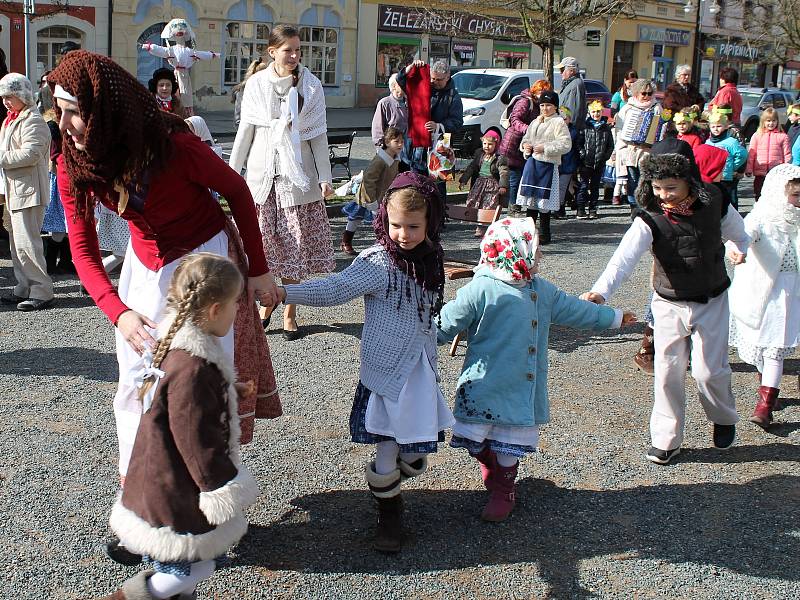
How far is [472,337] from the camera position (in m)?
4.33

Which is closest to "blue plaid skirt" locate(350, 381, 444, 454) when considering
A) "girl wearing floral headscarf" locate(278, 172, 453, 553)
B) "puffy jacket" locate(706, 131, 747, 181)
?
"girl wearing floral headscarf" locate(278, 172, 453, 553)

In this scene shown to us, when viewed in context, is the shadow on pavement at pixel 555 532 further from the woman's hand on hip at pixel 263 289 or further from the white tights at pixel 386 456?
the woman's hand on hip at pixel 263 289

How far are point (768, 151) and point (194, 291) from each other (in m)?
11.0

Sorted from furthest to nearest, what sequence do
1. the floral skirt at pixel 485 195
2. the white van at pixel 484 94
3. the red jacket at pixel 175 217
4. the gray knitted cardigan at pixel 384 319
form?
the white van at pixel 484 94, the floral skirt at pixel 485 195, the gray knitted cardigan at pixel 384 319, the red jacket at pixel 175 217

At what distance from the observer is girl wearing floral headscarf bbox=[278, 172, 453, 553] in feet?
Result: 12.8

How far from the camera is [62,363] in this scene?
6418 millimetres

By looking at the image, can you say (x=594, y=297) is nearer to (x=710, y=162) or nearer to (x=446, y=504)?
(x=446, y=504)

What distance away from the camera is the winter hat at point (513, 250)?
415 centimetres

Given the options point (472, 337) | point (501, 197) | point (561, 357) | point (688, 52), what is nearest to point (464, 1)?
point (688, 52)

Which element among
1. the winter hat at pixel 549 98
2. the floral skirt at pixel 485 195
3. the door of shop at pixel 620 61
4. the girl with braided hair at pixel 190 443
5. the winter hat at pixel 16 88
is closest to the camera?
the girl with braided hair at pixel 190 443

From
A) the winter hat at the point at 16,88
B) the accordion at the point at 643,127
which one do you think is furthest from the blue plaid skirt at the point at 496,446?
the accordion at the point at 643,127

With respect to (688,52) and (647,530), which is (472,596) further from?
(688,52)

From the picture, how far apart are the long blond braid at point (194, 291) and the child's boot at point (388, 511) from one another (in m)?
1.26

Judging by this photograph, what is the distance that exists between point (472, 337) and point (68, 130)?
6.23 ft
